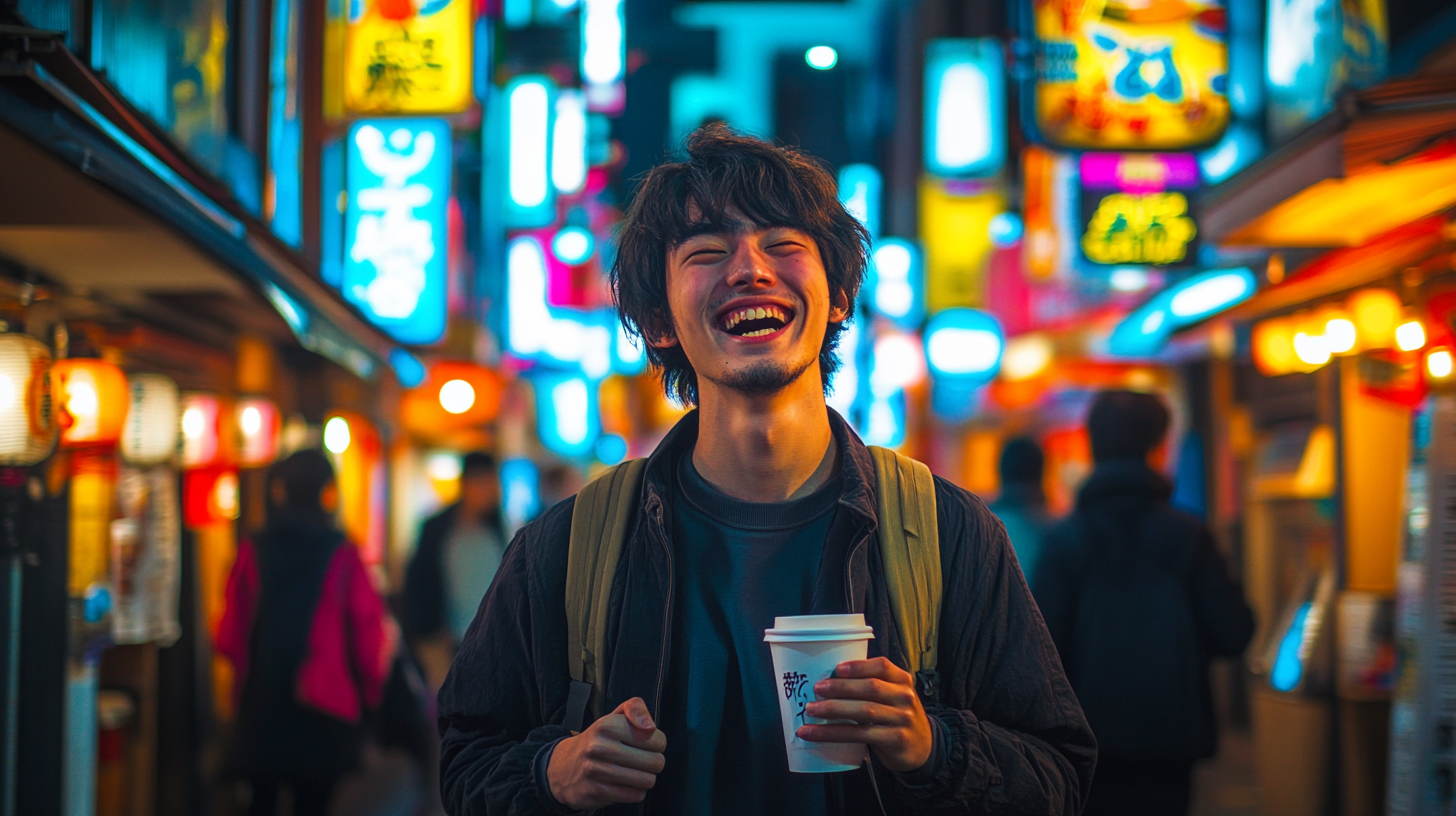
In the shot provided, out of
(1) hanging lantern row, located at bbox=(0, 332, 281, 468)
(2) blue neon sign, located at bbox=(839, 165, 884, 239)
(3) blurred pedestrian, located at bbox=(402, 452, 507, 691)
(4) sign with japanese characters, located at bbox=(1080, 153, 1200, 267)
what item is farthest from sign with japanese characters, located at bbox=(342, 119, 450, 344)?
(2) blue neon sign, located at bbox=(839, 165, 884, 239)

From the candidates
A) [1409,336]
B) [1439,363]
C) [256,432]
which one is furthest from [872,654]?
[256,432]

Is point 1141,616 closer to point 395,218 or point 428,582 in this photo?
point 428,582

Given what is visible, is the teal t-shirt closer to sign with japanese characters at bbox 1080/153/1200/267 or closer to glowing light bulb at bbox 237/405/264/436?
sign with japanese characters at bbox 1080/153/1200/267

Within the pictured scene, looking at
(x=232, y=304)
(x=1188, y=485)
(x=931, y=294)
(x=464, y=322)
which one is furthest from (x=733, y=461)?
(x=464, y=322)

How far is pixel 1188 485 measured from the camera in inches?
415

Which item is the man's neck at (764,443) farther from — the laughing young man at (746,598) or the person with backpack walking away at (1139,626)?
the person with backpack walking away at (1139,626)

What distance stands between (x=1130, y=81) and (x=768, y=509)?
579cm

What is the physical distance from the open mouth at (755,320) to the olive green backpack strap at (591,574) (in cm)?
38

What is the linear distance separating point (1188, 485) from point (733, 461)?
953 centimetres

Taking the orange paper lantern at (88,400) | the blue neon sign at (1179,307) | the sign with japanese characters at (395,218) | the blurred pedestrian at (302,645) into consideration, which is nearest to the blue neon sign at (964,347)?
the blue neon sign at (1179,307)

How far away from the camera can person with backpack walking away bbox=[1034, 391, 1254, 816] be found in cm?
370

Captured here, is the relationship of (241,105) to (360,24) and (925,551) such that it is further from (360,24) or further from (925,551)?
(925,551)

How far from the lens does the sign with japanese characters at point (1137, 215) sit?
25.2 feet

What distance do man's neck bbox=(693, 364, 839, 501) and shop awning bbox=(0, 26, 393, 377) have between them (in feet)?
7.88
